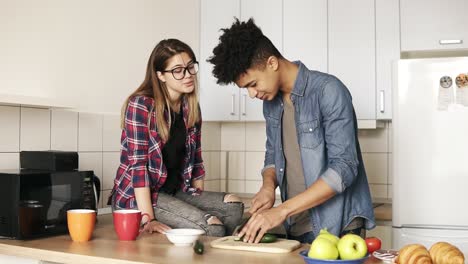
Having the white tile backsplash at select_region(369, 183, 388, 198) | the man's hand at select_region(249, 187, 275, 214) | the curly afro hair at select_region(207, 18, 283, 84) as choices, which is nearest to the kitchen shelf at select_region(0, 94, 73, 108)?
the curly afro hair at select_region(207, 18, 283, 84)

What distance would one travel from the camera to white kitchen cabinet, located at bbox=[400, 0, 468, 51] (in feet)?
10.6

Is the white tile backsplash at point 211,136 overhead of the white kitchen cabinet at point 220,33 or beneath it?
beneath

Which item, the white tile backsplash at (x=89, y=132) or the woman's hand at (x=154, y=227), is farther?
the white tile backsplash at (x=89, y=132)

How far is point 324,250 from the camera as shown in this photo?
153 centimetres

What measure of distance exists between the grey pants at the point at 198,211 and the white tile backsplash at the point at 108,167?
20.3 inches

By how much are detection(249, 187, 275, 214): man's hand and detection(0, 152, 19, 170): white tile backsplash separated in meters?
0.96

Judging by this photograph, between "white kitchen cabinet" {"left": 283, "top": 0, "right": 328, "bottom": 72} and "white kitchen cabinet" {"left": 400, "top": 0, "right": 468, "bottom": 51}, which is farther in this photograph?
"white kitchen cabinet" {"left": 283, "top": 0, "right": 328, "bottom": 72}

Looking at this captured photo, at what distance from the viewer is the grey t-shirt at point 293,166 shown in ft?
7.60

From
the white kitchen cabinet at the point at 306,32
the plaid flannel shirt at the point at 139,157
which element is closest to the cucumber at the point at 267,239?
the plaid flannel shirt at the point at 139,157

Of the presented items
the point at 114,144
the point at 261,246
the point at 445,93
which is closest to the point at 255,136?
the point at 114,144

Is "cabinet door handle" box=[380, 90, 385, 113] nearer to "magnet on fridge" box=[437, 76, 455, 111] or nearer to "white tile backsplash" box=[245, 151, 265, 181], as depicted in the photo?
"magnet on fridge" box=[437, 76, 455, 111]

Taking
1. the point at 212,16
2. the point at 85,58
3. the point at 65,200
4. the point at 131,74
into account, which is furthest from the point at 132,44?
the point at 65,200

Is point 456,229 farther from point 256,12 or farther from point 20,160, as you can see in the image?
point 20,160

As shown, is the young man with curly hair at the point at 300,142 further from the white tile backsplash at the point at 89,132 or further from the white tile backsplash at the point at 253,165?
the white tile backsplash at the point at 253,165
